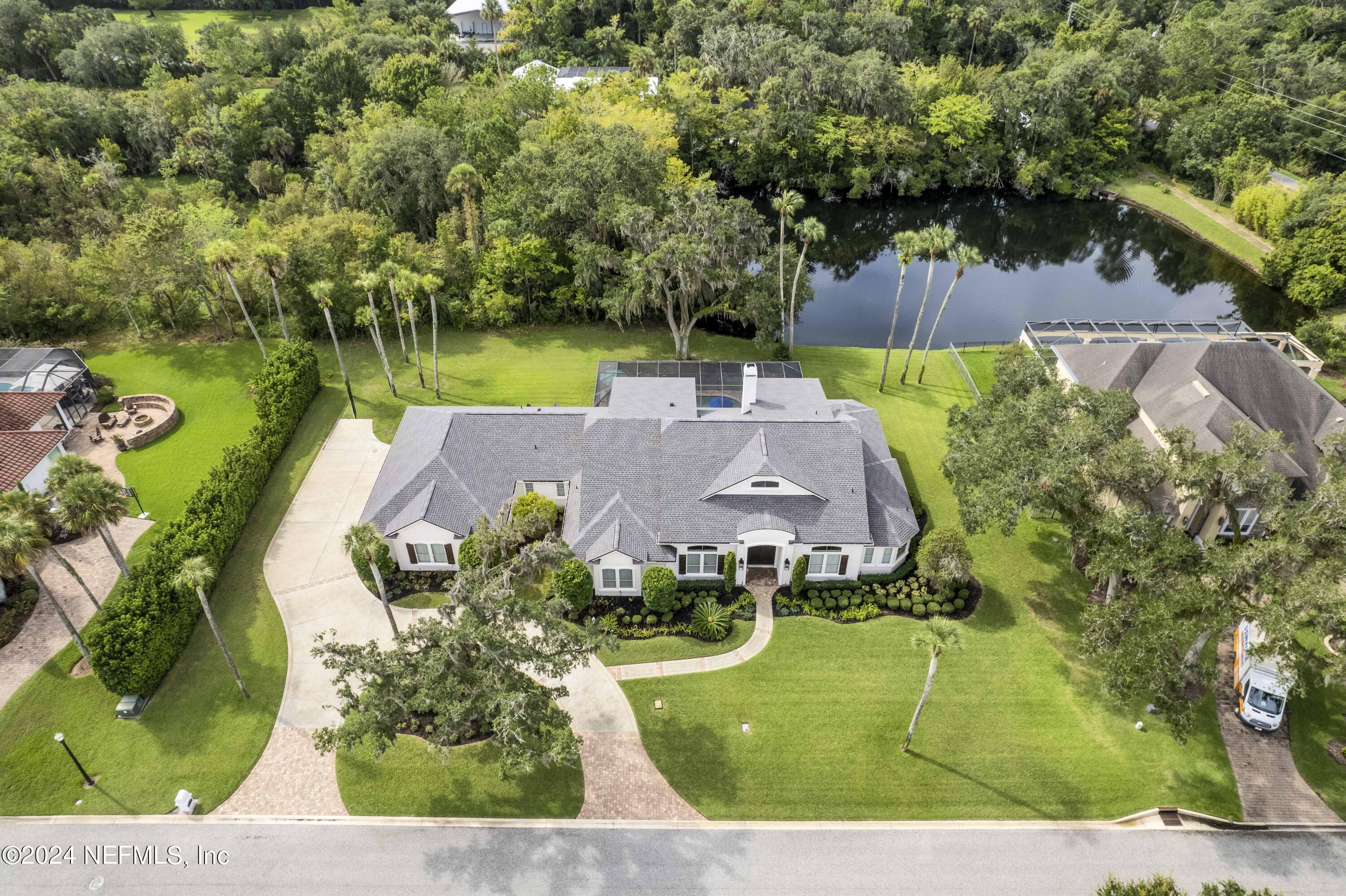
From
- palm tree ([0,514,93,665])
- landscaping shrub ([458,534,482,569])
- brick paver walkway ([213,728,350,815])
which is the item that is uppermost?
palm tree ([0,514,93,665])

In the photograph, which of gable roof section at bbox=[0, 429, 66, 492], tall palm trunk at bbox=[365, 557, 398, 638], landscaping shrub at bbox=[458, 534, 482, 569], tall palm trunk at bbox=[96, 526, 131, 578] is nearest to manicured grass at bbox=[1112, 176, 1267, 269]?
landscaping shrub at bbox=[458, 534, 482, 569]

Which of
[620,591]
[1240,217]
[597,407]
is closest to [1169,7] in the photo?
[1240,217]

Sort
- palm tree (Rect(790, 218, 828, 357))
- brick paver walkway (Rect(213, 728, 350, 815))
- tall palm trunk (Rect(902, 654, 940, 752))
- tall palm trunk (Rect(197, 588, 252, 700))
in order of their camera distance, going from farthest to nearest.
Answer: palm tree (Rect(790, 218, 828, 357)) < tall palm trunk (Rect(197, 588, 252, 700)) < brick paver walkway (Rect(213, 728, 350, 815)) < tall palm trunk (Rect(902, 654, 940, 752))

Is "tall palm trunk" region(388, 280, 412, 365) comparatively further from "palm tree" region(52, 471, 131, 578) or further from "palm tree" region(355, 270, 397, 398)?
"palm tree" region(52, 471, 131, 578)

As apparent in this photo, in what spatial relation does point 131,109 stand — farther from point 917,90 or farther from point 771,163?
point 917,90

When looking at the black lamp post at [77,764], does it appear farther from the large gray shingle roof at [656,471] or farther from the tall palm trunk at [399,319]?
the tall palm trunk at [399,319]

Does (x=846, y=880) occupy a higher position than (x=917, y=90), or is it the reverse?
(x=917, y=90)

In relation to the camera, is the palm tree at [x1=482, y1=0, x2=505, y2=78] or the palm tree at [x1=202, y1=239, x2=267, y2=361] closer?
the palm tree at [x1=202, y1=239, x2=267, y2=361]
